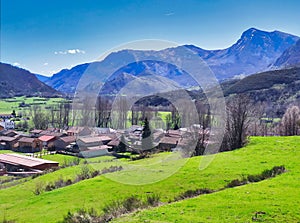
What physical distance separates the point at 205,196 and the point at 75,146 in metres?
50.2

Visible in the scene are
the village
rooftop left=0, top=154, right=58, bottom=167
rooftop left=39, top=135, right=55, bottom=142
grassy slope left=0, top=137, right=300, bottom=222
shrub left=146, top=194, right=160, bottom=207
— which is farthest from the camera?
rooftop left=39, top=135, right=55, bottom=142

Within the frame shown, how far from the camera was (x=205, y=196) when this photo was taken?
14.2m

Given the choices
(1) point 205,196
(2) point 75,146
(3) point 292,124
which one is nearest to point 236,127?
(1) point 205,196

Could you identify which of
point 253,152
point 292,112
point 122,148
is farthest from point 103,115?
point 253,152

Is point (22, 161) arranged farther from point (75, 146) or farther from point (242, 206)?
point (242, 206)

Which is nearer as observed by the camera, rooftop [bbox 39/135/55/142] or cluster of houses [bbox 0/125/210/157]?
cluster of houses [bbox 0/125/210/157]

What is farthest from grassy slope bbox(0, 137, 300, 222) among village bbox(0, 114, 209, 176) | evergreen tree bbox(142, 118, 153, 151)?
evergreen tree bbox(142, 118, 153, 151)

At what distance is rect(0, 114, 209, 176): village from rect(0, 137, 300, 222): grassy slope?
9914 millimetres

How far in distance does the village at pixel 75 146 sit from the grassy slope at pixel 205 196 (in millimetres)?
9914

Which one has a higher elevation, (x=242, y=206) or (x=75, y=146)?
(x=242, y=206)

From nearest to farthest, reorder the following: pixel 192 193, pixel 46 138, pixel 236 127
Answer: pixel 192 193 < pixel 236 127 < pixel 46 138

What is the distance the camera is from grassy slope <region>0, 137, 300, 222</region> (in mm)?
11930

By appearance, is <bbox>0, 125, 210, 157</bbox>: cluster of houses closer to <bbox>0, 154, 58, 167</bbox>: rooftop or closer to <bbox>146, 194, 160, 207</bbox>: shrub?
<bbox>0, 154, 58, 167</bbox>: rooftop

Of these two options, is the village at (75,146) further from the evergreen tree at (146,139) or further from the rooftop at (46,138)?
the evergreen tree at (146,139)
